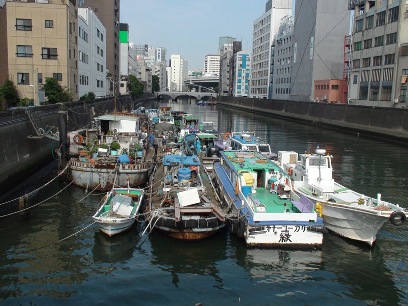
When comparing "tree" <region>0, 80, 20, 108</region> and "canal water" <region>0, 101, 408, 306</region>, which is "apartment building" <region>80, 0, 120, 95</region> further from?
"canal water" <region>0, 101, 408, 306</region>

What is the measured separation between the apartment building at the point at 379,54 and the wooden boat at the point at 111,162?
2021 inches

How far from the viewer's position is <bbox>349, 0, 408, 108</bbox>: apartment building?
68500 millimetres

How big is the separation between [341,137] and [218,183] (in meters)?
43.5

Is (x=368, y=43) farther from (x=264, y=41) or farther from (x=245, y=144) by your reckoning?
(x=264, y=41)

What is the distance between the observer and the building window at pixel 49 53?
2147 inches

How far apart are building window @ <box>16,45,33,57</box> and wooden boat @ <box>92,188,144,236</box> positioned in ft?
128

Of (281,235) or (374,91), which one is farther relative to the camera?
(374,91)

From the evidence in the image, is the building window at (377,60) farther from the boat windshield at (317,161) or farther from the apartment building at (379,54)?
the boat windshield at (317,161)

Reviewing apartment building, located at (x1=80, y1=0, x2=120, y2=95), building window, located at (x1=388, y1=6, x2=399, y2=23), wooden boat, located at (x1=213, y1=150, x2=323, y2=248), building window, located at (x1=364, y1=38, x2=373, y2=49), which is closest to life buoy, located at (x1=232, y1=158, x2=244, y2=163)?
wooden boat, located at (x1=213, y1=150, x2=323, y2=248)

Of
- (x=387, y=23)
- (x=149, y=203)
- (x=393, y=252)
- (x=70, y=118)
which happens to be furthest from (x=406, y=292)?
(x=387, y=23)

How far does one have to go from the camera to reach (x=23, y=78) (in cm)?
5431

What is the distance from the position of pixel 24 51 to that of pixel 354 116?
168ft

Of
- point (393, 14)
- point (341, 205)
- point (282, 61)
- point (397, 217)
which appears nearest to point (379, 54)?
point (393, 14)

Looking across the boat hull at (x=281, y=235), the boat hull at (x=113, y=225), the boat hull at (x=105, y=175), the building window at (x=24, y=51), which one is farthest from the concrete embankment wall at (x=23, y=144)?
the building window at (x=24, y=51)
